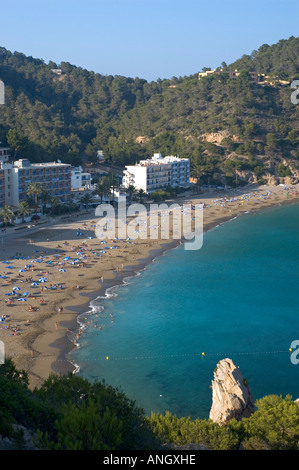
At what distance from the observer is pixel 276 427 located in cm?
1686

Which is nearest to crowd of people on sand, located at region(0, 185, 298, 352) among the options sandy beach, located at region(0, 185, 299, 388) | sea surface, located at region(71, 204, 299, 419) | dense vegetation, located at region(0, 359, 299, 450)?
sandy beach, located at region(0, 185, 299, 388)

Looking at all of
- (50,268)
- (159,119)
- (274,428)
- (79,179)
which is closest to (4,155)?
(79,179)

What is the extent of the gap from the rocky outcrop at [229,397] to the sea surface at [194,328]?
3.67 meters

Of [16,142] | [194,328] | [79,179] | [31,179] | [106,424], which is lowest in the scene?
[194,328]

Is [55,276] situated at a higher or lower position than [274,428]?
higher

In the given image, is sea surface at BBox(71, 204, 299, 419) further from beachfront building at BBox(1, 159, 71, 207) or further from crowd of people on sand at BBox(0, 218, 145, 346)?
beachfront building at BBox(1, 159, 71, 207)

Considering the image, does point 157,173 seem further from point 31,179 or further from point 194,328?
point 194,328

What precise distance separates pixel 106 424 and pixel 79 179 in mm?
64563

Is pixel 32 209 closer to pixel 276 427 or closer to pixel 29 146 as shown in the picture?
pixel 29 146

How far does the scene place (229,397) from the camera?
64.8 ft

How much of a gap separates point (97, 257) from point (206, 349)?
20.4m

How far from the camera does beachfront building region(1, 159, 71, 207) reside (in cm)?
6375

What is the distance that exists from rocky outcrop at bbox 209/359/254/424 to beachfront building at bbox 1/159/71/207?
4823 cm

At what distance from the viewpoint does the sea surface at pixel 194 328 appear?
1042 inches
